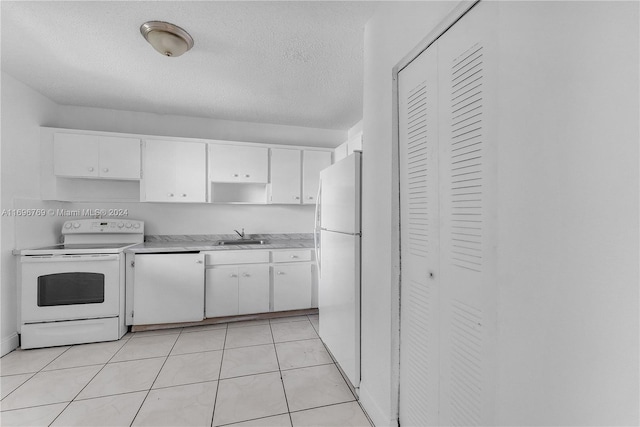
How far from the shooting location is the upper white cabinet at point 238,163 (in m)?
3.43

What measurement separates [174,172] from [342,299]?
2415mm

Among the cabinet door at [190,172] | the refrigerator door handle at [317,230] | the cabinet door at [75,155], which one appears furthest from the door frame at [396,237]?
the cabinet door at [75,155]

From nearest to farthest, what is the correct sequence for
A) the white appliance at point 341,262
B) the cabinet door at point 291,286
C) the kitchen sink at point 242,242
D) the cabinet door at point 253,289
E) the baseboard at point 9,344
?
the white appliance at point 341,262
the baseboard at point 9,344
the cabinet door at point 253,289
the cabinet door at point 291,286
the kitchen sink at point 242,242

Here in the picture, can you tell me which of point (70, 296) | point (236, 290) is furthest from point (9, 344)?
point (236, 290)

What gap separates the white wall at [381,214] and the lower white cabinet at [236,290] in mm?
1633

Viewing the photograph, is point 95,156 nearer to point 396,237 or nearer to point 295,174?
point 295,174

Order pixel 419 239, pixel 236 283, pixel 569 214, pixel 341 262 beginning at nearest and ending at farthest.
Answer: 1. pixel 569 214
2. pixel 419 239
3. pixel 341 262
4. pixel 236 283

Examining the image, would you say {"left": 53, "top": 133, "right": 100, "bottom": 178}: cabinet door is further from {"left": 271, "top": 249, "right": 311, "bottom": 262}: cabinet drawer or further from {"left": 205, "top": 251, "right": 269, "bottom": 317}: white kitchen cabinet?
{"left": 271, "top": 249, "right": 311, "bottom": 262}: cabinet drawer

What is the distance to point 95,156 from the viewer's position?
121 inches

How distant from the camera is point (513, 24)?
846 mm

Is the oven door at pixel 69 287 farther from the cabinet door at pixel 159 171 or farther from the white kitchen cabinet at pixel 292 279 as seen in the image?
the white kitchen cabinet at pixel 292 279

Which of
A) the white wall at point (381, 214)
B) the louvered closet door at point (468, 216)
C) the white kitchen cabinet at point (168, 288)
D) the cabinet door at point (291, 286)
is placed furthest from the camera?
the cabinet door at point (291, 286)

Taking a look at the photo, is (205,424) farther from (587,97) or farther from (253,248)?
(587,97)

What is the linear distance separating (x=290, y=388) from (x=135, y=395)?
1027 millimetres
